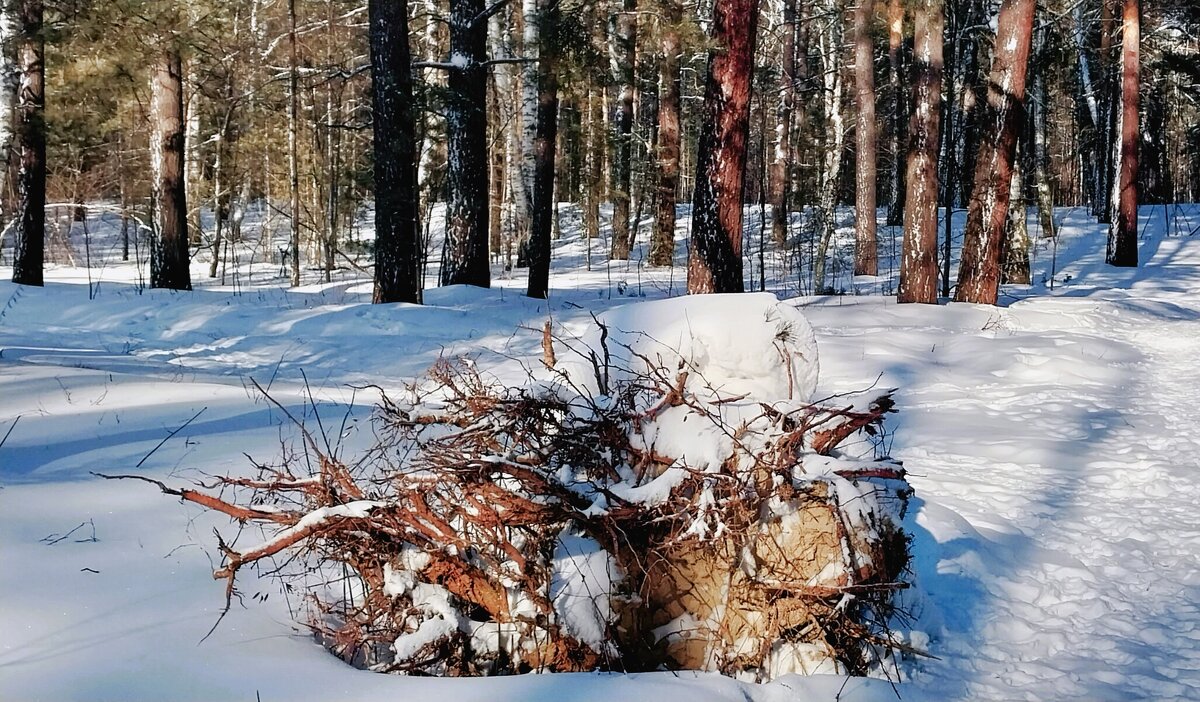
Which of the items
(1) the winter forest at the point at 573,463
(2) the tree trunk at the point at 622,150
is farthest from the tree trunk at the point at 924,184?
(2) the tree trunk at the point at 622,150

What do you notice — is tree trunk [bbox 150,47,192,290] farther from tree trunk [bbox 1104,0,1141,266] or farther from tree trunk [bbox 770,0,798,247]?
tree trunk [bbox 1104,0,1141,266]

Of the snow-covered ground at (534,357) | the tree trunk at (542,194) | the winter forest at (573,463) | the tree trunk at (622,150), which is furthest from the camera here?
the tree trunk at (622,150)

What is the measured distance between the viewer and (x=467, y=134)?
12.0 metres

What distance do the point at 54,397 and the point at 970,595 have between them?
529cm

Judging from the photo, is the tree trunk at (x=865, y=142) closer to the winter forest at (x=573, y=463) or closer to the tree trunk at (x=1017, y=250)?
the tree trunk at (x=1017, y=250)

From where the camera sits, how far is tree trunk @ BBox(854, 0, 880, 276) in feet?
56.3

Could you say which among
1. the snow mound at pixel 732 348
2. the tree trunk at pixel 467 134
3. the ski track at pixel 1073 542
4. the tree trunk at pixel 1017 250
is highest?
the tree trunk at pixel 467 134

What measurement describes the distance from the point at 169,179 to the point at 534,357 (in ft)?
25.4

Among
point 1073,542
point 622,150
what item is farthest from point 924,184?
point 622,150

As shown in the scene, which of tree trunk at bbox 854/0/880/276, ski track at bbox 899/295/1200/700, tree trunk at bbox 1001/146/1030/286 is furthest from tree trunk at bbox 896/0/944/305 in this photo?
ski track at bbox 899/295/1200/700

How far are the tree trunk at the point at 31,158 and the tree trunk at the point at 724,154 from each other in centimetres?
860

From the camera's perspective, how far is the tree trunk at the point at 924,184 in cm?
1247

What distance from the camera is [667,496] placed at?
3191 mm

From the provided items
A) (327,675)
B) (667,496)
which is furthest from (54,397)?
(667,496)
